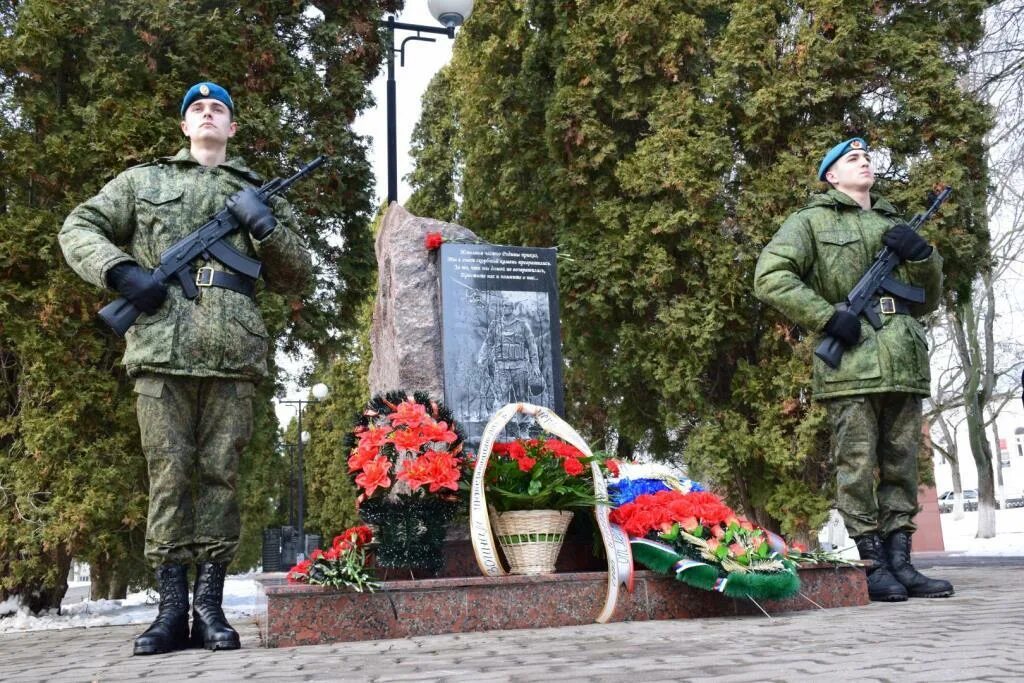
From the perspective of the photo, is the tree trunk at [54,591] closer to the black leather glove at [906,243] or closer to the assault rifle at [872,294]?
the assault rifle at [872,294]

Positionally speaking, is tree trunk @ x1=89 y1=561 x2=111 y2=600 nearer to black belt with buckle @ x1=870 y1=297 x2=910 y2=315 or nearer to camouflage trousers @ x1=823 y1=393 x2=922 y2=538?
camouflage trousers @ x1=823 y1=393 x2=922 y2=538

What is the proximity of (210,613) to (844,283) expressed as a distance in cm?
377

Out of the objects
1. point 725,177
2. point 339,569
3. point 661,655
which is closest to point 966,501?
point 725,177

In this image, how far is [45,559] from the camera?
6.91 metres

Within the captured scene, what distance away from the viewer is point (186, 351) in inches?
157

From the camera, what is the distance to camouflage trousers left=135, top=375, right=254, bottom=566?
3.95 meters

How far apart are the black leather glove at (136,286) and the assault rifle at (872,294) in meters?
3.43

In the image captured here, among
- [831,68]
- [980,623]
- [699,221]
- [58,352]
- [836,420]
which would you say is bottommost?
[980,623]

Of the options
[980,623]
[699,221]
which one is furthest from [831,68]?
[980,623]

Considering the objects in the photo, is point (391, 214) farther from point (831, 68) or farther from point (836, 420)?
point (831, 68)

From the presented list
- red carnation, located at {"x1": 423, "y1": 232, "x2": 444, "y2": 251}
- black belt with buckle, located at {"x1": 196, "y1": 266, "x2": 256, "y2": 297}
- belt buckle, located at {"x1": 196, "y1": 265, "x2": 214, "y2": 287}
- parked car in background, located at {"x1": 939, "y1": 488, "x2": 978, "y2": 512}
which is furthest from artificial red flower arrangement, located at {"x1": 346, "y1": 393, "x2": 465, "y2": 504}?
parked car in background, located at {"x1": 939, "y1": 488, "x2": 978, "y2": 512}

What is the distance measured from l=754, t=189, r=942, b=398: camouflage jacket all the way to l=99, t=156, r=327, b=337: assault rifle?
111 inches

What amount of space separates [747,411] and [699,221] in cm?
196

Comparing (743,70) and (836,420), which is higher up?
(743,70)
